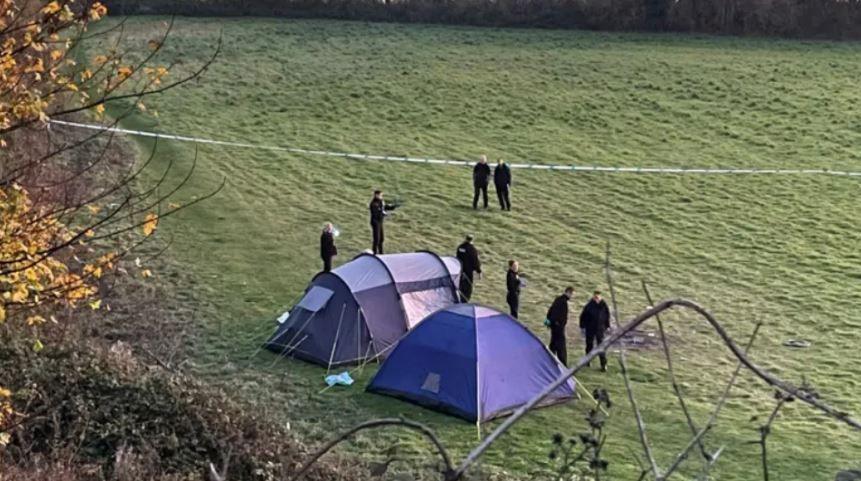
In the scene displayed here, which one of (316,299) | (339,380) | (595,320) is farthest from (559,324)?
(316,299)

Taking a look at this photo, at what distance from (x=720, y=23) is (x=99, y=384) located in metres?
40.1

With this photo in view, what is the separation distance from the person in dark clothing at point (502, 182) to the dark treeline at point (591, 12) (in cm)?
2280

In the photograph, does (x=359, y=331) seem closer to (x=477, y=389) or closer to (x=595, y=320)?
(x=477, y=389)

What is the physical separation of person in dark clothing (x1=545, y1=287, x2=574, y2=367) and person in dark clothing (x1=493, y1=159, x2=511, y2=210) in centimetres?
1025

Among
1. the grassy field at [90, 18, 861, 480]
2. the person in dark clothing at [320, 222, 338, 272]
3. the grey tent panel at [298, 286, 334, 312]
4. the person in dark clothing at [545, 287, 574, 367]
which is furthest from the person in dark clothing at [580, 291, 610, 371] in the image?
the person in dark clothing at [320, 222, 338, 272]

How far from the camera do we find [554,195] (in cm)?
3042

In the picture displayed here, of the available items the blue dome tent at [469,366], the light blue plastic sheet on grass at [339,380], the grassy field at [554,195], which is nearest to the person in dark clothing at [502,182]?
the grassy field at [554,195]

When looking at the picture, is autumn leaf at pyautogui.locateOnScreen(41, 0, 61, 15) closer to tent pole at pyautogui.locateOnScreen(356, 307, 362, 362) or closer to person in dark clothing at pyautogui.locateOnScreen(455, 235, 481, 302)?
tent pole at pyautogui.locateOnScreen(356, 307, 362, 362)

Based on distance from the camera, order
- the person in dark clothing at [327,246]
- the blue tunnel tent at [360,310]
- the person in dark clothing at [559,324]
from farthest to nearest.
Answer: the person in dark clothing at [327,246]
the blue tunnel tent at [360,310]
the person in dark clothing at [559,324]

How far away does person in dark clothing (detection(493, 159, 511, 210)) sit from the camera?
28.1 m

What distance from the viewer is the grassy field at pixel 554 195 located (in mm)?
16375

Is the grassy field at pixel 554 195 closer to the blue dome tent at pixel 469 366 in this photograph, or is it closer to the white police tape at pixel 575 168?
the blue dome tent at pixel 469 366

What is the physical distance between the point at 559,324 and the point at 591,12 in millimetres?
33585

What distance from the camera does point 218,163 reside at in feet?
106
